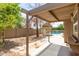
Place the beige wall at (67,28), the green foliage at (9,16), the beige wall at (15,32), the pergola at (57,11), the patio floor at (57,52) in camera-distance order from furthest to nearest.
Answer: the beige wall at (15,32), the beige wall at (67,28), the green foliage at (9,16), the patio floor at (57,52), the pergola at (57,11)

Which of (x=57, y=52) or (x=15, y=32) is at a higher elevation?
(x=15, y=32)

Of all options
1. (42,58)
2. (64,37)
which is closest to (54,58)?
(42,58)

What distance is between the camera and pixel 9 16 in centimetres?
941

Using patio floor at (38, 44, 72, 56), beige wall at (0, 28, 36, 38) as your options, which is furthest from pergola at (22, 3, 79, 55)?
beige wall at (0, 28, 36, 38)

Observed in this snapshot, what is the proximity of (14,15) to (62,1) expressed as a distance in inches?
208

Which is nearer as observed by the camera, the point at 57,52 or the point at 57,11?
the point at 57,11

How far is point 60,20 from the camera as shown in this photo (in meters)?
10.2

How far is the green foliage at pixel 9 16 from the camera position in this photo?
29.9 ft

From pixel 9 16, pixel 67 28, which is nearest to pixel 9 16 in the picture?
pixel 9 16

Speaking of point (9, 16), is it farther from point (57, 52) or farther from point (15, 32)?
point (57, 52)

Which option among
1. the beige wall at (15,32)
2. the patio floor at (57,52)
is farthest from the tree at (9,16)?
the patio floor at (57,52)

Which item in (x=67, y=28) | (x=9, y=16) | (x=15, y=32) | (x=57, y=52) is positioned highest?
(x=9, y=16)

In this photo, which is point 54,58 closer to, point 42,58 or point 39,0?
point 42,58

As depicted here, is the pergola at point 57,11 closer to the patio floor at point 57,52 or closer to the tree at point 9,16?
the patio floor at point 57,52
